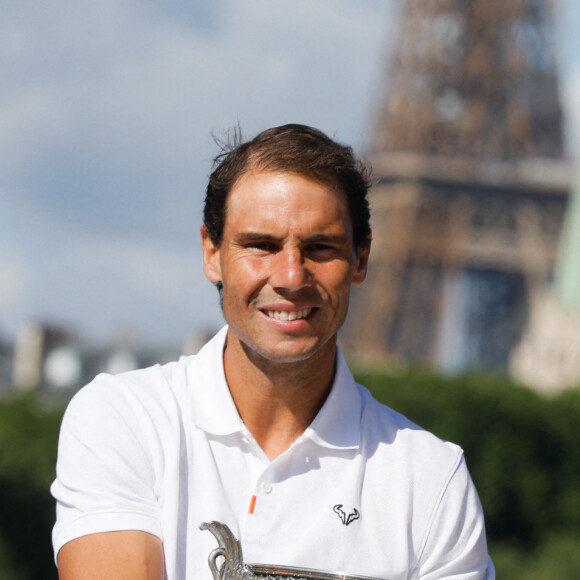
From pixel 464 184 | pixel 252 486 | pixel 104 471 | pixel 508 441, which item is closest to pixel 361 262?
pixel 252 486

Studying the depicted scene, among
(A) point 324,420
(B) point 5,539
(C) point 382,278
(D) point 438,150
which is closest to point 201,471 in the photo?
(A) point 324,420

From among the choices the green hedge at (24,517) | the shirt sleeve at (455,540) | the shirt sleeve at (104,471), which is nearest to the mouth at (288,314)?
the shirt sleeve at (104,471)


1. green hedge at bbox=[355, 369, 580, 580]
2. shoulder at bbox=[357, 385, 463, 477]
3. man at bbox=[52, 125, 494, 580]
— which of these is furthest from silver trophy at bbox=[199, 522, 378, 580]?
green hedge at bbox=[355, 369, 580, 580]

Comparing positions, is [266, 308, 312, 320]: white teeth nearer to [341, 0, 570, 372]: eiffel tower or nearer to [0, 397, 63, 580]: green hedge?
[0, 397, 63, 580]: green hedge

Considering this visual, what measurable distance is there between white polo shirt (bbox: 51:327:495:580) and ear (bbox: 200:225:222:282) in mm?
246

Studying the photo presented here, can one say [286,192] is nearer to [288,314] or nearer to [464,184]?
[288,314]

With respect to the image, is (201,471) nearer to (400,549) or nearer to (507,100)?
(400,549)

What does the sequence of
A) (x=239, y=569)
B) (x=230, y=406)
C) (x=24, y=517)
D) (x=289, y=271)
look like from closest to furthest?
(x=239, y=569) → (x=289, y=271) → (x=230, y=406) → (x=24, y=517)

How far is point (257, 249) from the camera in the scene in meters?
2.54

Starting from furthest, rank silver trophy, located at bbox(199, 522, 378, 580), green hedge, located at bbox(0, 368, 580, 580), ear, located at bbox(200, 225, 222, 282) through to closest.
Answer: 1. green hedge, located at bbox(0, 368, 580, 580)
2. ear, located at bbox(200, 225, 222, 282)
3. silver trophy, located at bbox(199, 522, 378, 580)

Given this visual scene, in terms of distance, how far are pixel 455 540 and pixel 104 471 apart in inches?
30.9

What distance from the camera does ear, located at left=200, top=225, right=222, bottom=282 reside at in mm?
2758

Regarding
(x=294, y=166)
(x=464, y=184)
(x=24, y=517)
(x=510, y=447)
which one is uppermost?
(x=294, y=166)

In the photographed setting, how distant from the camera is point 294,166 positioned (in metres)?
2.52
